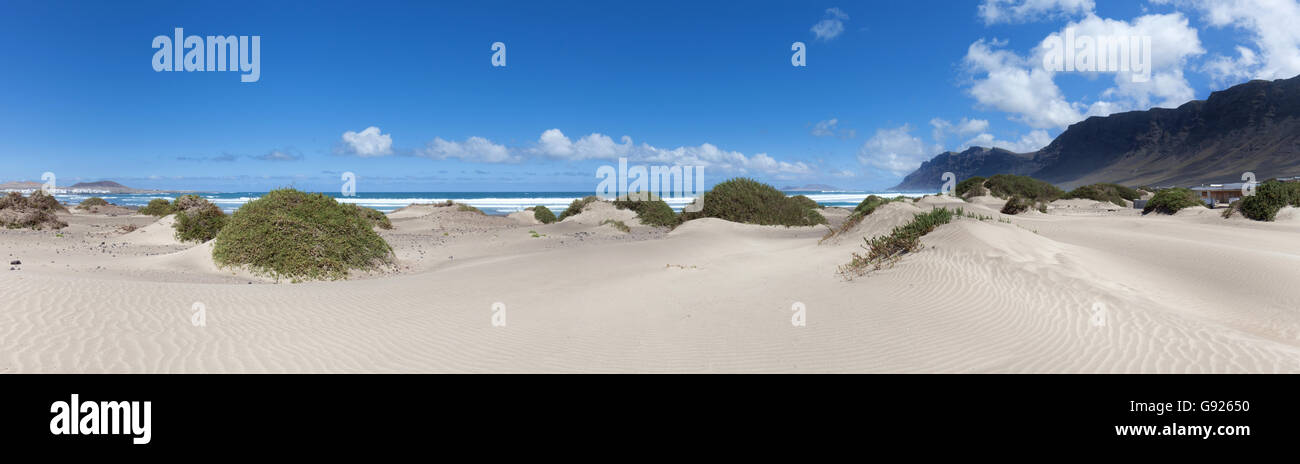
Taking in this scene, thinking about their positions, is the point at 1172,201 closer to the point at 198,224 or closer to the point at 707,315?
the point at 707,315

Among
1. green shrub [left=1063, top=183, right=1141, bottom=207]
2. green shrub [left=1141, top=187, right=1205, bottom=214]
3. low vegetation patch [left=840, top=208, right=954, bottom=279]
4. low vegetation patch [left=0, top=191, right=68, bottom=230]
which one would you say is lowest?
low vegetation patch [left=840, top=208, right=954, bottom=279]

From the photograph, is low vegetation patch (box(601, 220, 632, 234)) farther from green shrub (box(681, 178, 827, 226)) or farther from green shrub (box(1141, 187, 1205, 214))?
green shrub (box(1141, 187, 1205, 214))

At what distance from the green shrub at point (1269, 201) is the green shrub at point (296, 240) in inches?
1171

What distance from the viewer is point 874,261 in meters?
10.2

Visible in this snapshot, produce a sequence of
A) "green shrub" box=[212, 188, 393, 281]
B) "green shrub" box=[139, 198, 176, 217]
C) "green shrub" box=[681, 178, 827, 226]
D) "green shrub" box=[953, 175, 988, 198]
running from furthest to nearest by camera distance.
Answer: "green shrub" box=[953, 175, 988, 198] < "green shrub" box=[139, 198, 176, 217] < "green shrub" box=[681, 178, 827, 226] < "green shrub" box=[212, 188, 393, 281]

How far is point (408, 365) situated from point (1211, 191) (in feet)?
196

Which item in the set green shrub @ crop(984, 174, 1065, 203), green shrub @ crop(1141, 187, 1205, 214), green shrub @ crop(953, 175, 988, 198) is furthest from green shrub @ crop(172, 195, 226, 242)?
green shrub @ crop(953, 175, 988, 198)

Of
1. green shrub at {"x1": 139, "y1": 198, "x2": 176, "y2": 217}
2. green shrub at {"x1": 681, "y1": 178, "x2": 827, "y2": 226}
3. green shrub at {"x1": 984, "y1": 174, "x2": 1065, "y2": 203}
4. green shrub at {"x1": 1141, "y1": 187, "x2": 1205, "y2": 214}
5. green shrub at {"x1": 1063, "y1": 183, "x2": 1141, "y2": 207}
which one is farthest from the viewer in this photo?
green shrub at {"x1": 984, "y1": 174, "x2": 1065, "y2": 203}

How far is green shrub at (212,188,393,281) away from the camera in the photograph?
36.8 feet

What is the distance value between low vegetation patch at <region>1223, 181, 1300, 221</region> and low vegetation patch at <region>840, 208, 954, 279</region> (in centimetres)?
1801

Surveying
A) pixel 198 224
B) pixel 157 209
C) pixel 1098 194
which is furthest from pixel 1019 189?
pixel 157 209

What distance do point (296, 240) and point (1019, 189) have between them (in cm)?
4839

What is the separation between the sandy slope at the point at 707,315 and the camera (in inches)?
199
